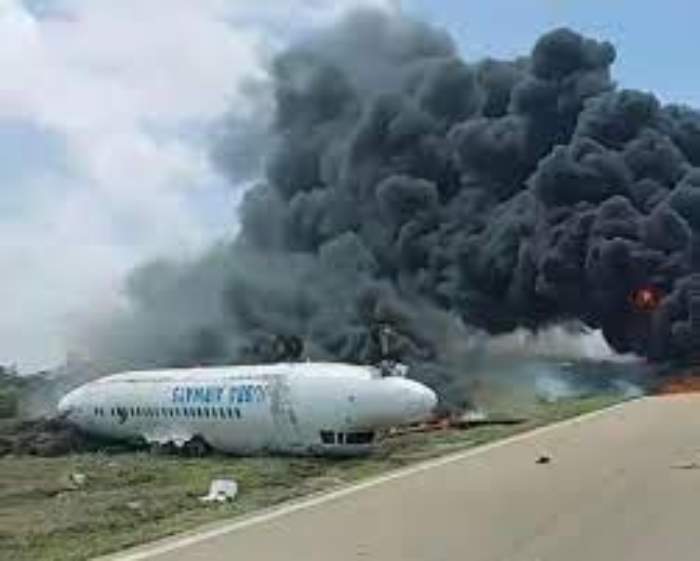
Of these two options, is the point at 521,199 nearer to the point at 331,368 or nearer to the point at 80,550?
the point at 331,368

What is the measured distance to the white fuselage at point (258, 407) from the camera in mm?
45344

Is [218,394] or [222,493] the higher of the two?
[218,394]

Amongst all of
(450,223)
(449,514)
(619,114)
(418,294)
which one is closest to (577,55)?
(619,114)

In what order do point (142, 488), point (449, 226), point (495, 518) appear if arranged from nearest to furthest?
1. point (495, 518)
2. point (142, 488)
3. point (449, 226)

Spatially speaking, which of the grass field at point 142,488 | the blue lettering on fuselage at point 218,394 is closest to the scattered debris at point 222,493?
the grass field at point 142,488

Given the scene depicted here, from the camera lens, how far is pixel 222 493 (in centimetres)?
2748

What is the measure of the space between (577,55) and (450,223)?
1363 cm

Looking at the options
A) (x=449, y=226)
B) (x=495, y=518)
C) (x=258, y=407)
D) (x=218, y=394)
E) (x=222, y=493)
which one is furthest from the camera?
(x=449, y=226)

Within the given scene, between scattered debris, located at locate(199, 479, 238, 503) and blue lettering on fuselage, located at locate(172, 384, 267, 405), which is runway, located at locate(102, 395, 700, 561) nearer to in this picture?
scattered debris, located at locate(199, 479, 238, 503)

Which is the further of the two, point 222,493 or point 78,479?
point 78,479

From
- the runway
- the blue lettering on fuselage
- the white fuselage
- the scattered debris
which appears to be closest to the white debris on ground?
the scattered debris

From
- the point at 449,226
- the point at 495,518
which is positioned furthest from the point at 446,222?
the point at 495,518

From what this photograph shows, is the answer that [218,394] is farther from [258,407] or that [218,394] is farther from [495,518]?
[495,518]

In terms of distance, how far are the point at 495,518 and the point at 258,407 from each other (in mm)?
29484
